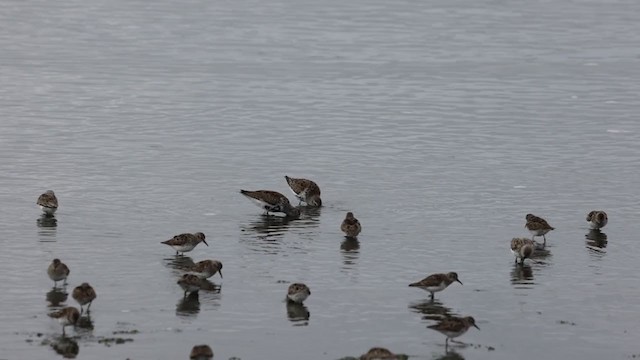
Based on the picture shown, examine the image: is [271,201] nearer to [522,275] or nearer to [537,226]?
[537,226]

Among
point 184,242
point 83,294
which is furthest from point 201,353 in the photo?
point 184,242

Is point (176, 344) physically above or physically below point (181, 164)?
below

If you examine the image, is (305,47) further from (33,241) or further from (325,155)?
(33,241)

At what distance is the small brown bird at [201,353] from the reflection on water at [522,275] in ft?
24.5

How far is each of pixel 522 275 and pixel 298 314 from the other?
511 cm

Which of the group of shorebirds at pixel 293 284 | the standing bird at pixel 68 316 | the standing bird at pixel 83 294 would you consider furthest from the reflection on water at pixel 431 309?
the standing bird at pixel 68 316

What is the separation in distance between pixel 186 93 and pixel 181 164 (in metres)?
9.93

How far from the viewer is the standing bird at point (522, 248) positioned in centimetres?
2577

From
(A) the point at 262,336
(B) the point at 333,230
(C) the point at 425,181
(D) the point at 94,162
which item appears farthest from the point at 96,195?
(A) the point at 262,336

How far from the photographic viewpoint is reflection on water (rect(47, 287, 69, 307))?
74.7ft

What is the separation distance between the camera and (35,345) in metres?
20.4

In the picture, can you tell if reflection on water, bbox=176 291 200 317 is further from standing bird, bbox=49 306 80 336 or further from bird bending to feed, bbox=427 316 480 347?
bird bending to feed, bbox=427 316 480 347

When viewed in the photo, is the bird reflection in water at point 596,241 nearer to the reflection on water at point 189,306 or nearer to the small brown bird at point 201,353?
the reflection on water at point 189,306

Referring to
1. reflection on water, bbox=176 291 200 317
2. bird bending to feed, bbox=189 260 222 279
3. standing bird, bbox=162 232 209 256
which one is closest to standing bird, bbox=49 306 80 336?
reflection on water, bbox=176 291 200 317
